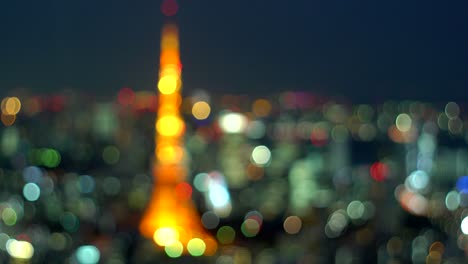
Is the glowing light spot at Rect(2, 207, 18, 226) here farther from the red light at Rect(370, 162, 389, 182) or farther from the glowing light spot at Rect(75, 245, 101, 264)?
the red light at Rect(370, 162, 389, 182)

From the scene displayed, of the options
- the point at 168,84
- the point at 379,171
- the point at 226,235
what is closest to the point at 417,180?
the point at 379,171

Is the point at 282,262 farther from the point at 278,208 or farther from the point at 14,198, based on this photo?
the point at 278,208

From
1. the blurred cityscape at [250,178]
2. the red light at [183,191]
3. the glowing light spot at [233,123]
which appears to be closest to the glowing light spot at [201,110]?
the blurred cityscape at [250,178]

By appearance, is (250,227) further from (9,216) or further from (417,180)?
(9,216)

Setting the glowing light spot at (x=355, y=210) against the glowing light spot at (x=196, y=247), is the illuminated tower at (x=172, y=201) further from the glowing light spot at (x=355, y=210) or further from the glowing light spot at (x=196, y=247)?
the glowing light spot at (x=355, y=210)

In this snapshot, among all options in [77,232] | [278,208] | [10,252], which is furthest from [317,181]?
[10,252]
